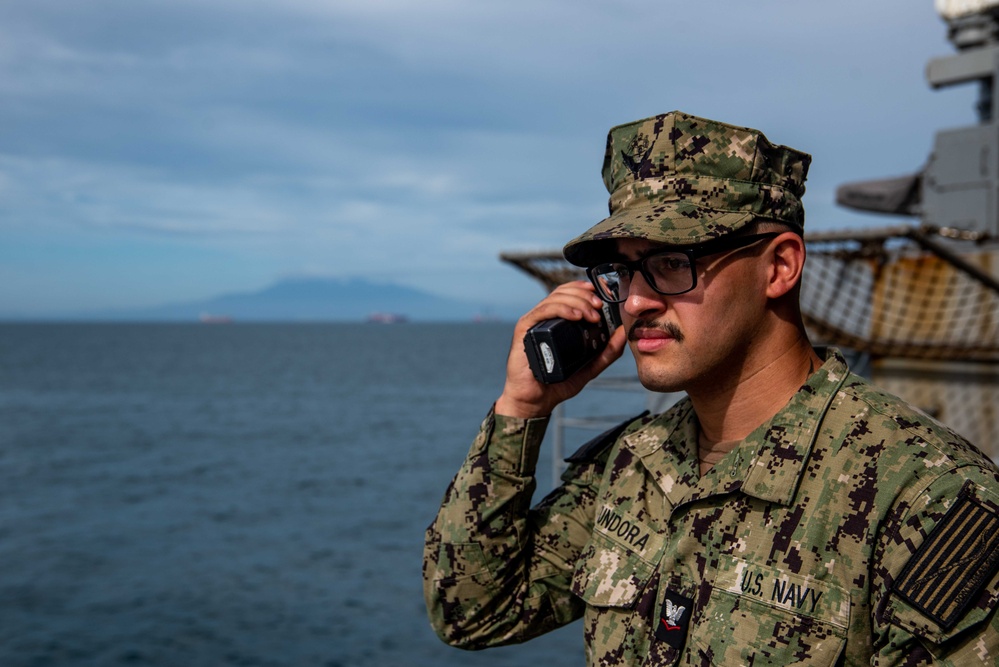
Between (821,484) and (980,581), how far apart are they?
364 millimetres

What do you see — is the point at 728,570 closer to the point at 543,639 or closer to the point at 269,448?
the point at 543,639

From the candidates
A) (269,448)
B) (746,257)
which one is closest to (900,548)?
(746,257)

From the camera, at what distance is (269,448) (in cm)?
4353

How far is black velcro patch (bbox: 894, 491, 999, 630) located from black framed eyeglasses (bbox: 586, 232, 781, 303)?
2.30 feet

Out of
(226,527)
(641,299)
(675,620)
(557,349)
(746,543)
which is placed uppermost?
(641,299)

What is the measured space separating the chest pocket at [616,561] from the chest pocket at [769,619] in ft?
0.73

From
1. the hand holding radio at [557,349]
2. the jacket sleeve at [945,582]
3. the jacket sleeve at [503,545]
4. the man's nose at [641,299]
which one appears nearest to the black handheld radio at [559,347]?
the hand holding radio at [557,349]

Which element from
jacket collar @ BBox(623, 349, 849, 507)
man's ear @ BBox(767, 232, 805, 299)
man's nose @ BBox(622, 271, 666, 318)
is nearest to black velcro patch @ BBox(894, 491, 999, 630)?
jacket collar @ BBox(623, 349, 849, 507)

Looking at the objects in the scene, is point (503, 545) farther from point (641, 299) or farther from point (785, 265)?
point (785, 265)

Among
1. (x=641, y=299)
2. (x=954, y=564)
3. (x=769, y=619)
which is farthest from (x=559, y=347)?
(x=954, y=564)

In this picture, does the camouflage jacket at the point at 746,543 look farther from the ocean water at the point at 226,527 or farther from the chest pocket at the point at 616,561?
the ocean water at the point at 226,527

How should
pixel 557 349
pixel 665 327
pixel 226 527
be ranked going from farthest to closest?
pixel 226 527 → pixel 557 349 → pixel 665 327

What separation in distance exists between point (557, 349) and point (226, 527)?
2592cm

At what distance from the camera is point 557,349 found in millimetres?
2424
